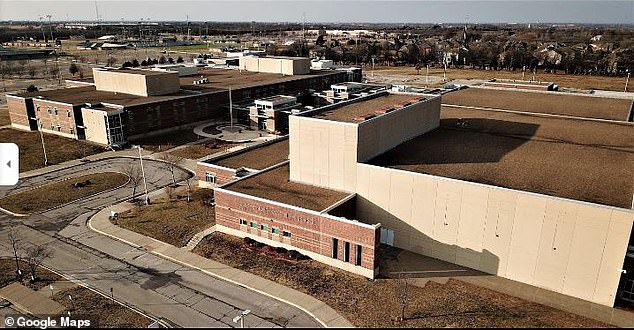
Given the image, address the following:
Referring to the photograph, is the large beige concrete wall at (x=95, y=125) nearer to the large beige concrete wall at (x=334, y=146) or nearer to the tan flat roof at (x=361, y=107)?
the large beige concrete wall at (x=334, y=146)

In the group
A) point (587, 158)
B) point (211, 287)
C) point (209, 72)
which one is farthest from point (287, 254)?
point (209, 72)

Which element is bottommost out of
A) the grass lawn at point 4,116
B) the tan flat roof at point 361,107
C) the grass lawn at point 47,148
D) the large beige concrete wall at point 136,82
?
the grass lawn at point 47,148

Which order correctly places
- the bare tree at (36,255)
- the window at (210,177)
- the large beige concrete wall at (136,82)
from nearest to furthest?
the bare tree at (36,255) < the window at (210,177) < the large beige concrete wall at (136,82)

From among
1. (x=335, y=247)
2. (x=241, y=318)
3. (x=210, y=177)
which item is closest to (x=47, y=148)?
(x=210, y=177)

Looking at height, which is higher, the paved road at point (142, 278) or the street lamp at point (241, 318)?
the street lamp at point (241, 318)

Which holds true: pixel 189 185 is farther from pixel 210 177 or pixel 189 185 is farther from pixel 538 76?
pixel 538 76

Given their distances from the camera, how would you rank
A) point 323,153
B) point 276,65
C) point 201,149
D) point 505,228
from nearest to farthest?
point 505,228, point 323,153, point 201,149, point 276,65

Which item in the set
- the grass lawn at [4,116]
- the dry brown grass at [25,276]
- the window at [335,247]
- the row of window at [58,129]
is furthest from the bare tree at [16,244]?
the grass lawn at [4,116]
